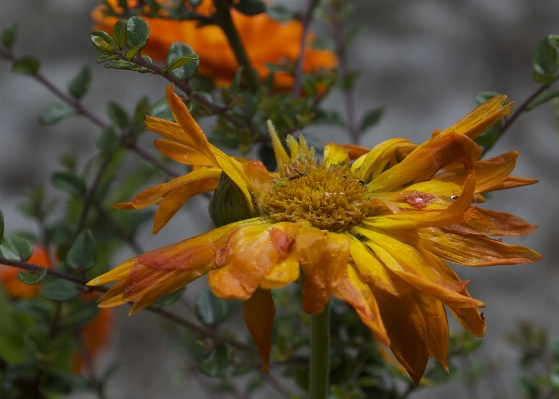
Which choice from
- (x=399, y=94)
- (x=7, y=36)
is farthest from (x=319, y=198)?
(x=399, y=94)

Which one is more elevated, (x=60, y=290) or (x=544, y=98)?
(x=544, y=98)

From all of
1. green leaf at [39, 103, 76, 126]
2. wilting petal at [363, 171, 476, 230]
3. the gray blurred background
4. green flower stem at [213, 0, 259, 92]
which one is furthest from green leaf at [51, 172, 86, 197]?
the gray blurred background

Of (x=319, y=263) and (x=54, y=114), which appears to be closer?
(x=319, y=263)

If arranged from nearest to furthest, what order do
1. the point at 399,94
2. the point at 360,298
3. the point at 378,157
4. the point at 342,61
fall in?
the point at 360,298 < the point at 378,157 < the point at 342,61 < the point at 399,94

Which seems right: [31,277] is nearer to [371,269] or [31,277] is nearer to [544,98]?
[371,269]

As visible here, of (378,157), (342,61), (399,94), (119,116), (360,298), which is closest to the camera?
(360,298)

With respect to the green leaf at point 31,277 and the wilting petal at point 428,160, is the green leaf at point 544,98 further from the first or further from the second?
the green leaf at point 31,277

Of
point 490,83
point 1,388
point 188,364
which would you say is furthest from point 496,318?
point 1,388

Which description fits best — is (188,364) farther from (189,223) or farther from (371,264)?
(189,223)
